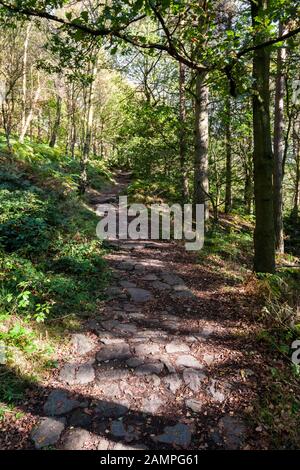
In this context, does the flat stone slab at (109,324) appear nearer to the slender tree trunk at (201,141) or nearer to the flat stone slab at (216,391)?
the flat stone slab at (216,391)

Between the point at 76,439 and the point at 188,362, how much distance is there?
1539 millimetres

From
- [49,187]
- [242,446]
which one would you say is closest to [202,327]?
[242,446]

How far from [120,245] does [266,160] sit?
4.18m

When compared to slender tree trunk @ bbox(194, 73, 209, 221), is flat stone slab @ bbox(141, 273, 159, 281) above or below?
below

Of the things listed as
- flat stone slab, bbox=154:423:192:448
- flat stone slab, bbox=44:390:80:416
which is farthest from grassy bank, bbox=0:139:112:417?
flat stone slab, bbox=154:423:192:448

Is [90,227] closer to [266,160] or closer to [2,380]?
[266,160]

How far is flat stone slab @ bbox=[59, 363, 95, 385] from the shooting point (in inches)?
140

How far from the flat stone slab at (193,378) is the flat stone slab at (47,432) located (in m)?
1.32

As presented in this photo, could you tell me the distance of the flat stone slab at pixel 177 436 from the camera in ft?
9.41

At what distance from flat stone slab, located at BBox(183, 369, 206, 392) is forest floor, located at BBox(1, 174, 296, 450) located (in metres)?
0.01

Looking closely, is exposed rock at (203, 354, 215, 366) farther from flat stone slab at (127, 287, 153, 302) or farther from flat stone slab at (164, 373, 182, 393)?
flat stone slab at (127, 287, 153, 302)

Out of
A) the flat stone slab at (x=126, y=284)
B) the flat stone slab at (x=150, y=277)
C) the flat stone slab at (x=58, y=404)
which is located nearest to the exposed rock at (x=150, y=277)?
the flat stone slab at (x=150, y=277)

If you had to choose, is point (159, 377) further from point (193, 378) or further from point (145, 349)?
point (145, 349)

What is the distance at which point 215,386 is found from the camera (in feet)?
11.6
